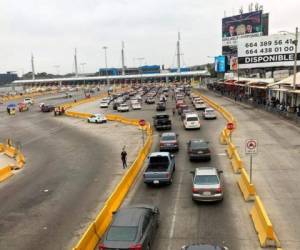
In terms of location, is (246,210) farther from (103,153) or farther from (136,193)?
(103,153)

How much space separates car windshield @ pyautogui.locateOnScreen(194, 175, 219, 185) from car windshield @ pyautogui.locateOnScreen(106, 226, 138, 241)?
655 centimetres

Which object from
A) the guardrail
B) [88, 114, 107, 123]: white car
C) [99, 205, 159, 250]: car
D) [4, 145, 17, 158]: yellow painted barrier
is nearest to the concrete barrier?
the guardrail

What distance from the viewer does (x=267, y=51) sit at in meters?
72.5

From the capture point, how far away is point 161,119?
44719mm

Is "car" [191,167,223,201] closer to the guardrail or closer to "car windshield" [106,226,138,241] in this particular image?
the guardrail

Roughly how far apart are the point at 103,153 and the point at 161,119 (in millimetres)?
12242

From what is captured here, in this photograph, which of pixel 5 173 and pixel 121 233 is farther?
pixel 5 173

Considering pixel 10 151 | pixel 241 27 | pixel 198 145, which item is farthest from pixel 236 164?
pixel 241 27

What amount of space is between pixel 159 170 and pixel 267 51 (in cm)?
5523

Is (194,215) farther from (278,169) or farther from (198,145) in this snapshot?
(198,145)

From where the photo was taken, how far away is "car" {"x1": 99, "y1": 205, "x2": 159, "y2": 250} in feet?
42.3

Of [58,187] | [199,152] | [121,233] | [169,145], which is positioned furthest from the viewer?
[169,145]

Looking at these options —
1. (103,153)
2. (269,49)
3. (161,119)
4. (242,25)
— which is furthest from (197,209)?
(242,25)

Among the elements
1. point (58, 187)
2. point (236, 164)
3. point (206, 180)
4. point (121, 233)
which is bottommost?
point (58, 187)
